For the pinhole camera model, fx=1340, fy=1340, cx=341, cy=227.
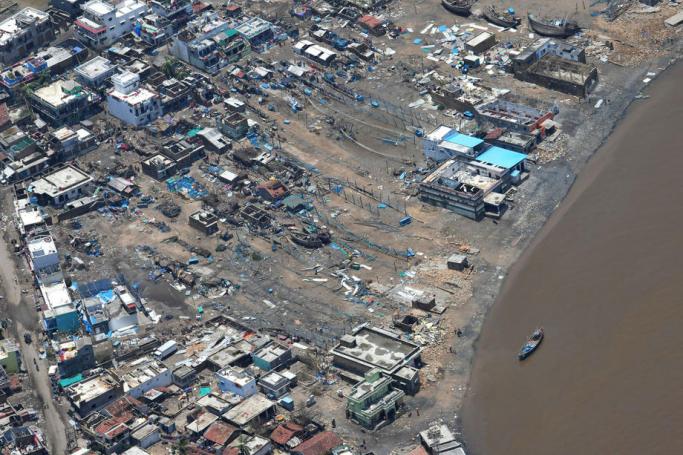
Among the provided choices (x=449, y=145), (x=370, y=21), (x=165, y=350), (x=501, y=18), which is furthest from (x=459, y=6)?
(x=165, y=350)

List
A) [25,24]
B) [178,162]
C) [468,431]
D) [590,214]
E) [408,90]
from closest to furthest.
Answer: [468,431], [590,214], [178,162], [408,90], [25,24]

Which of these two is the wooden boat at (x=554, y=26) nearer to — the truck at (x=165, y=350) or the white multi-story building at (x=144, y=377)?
the truck at (x=165, y=350)

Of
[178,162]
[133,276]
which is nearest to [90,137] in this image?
[178,162]

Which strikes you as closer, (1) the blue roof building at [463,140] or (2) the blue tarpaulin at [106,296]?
(2) the blue tarpaulin at [106,296]

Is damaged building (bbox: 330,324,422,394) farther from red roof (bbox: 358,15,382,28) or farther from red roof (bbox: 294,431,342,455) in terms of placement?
red roof (bbox: 358,15,382,28)

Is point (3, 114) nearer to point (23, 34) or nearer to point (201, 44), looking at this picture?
point (23, 34)

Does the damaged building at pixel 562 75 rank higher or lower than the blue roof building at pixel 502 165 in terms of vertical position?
higher

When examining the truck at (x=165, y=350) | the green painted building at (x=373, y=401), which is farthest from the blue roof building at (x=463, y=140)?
the truck at (x=165, y=350)

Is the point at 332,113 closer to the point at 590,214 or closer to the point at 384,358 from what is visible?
the point at 590,214
